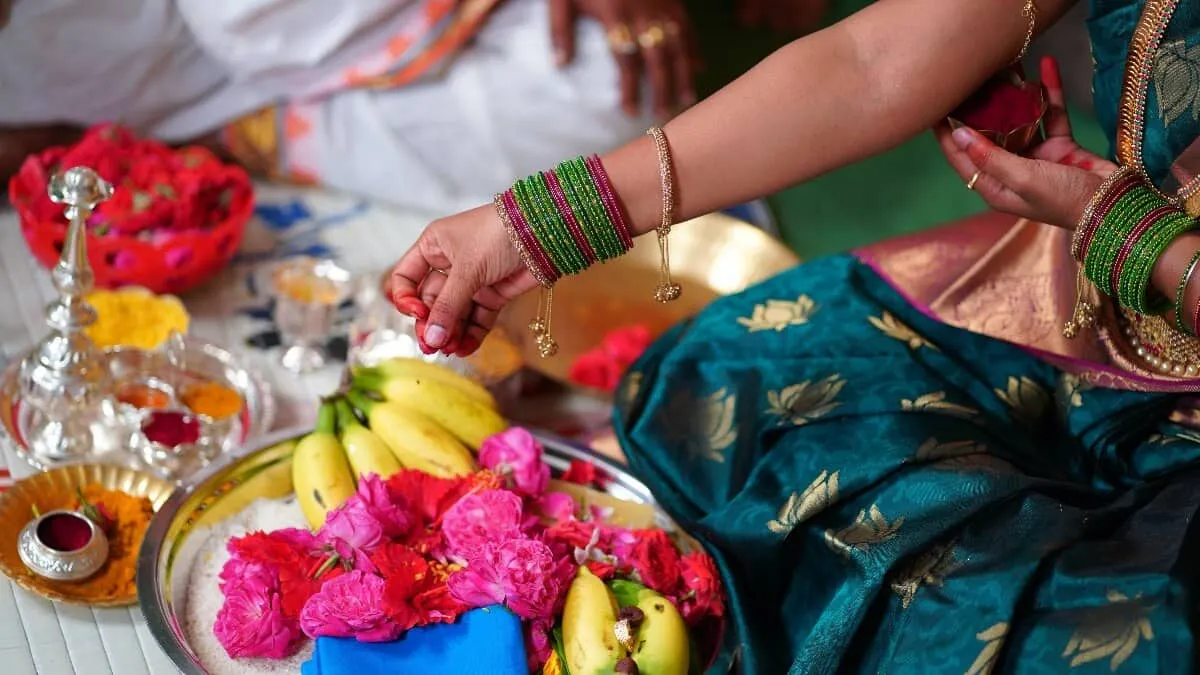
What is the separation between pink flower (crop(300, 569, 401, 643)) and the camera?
1066 mm

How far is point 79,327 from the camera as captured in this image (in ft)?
4.44

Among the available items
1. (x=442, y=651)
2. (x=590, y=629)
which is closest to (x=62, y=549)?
(x=442, y=651)

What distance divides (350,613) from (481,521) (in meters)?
0.16

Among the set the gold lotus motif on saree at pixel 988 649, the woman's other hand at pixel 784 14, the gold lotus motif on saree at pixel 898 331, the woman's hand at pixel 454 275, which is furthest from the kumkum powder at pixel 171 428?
the woman's other hand at pixel 784 14

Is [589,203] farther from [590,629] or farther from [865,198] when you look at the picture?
[865,198]

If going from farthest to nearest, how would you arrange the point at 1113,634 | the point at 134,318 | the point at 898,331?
1. the point at 134,318
2. the point at 898,331
3. the point at 1113,634

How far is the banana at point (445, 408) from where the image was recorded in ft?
4.45

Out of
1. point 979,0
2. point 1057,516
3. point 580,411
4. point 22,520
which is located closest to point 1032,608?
point 1057,516

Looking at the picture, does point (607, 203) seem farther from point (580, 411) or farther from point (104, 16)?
point (104, 16)

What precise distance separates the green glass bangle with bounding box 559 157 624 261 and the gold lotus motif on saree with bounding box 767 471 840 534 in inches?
11.4

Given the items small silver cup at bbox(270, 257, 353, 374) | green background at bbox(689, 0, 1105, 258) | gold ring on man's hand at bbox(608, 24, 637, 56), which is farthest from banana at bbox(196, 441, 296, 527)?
green background at bbox(689, 0, 1105, 258)

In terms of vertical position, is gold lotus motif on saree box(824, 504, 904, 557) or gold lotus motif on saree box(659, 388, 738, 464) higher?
gold lotus motif on saree box(824, 504, 904, 557)

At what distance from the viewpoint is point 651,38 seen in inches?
78.6

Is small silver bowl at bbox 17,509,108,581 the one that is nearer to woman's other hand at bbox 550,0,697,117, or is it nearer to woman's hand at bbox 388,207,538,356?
woman's hand at bbox 388,207,538,356
